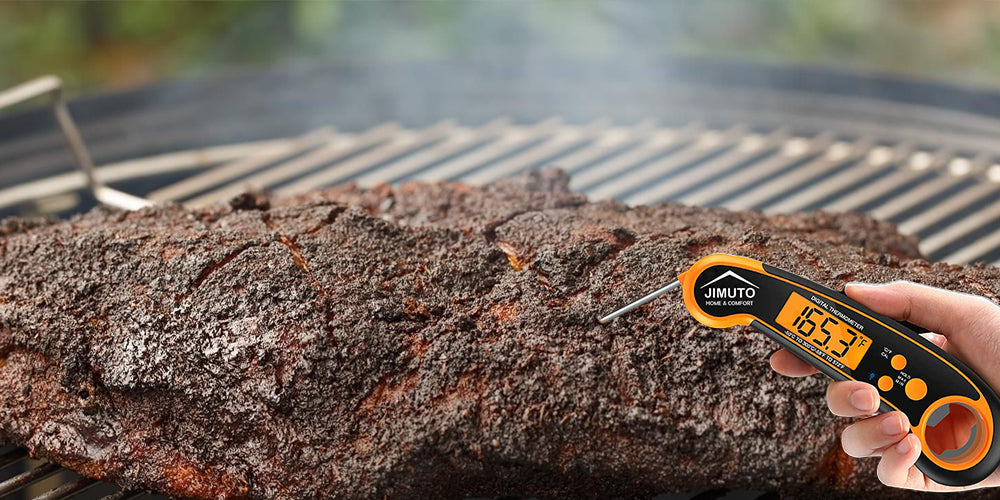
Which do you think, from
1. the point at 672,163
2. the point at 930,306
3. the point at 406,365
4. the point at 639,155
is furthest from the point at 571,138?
the point at 930,306

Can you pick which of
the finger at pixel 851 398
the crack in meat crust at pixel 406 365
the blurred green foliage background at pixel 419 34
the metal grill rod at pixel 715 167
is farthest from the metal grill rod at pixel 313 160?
the finger at pixel 851 398

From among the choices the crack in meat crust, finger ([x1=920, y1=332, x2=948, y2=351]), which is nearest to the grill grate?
the crack in meat crust

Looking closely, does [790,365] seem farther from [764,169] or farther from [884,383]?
[764,169]

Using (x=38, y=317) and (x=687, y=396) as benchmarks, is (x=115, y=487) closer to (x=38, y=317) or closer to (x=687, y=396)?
(x=38, y=317)

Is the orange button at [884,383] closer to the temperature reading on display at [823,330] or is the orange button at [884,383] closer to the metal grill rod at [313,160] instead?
the temperature reading on display at [823,330]

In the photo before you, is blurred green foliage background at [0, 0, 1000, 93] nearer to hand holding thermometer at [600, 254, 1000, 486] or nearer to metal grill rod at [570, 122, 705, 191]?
metal grill rod at [570, 122, 705, 191]

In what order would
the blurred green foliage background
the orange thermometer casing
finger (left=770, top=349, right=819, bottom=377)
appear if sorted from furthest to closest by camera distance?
the blurred green foliage background
finger (left=770, top=349, right=819, bottom=377)
the orange thermometer casing

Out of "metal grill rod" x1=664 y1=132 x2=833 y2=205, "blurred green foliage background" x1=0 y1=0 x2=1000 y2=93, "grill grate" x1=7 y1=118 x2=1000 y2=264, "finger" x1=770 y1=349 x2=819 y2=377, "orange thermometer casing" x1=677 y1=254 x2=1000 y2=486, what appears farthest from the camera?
"blurred green foliage background" x1=0 y1=0 x2=1000 y2=93
